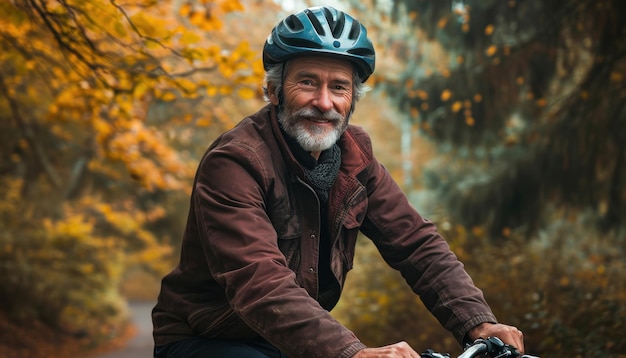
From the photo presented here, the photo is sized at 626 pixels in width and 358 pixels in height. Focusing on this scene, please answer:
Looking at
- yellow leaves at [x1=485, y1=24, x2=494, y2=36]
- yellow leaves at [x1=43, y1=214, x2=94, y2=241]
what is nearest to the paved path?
yellow leaves at [x1=43, y1=214, x2=94, y2=241]

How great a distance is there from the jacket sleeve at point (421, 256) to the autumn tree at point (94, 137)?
2462mm

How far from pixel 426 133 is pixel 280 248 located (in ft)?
23.6

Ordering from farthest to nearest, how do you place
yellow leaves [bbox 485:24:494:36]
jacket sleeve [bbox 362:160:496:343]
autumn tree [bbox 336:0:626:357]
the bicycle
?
1. yellow leaves [bbox 485:24:494:36]
2. autumn tree [bbox 336:0:626:357]
3. jacket sleeve [bbox 362:160:496:343]
4. the bicycle

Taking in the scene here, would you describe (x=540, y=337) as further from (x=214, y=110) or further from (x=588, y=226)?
(x=214, y=110)

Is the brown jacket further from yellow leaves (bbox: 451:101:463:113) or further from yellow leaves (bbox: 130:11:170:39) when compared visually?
yellow leaves (bbox: 451:101:463:113)

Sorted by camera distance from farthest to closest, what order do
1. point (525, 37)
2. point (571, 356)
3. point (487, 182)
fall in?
point (487, 182) → point (525, 37) → point (571, 356)

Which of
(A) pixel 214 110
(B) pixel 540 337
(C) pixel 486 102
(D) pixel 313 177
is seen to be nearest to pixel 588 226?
(C) pixel 486 102

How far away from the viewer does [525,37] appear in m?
8.43

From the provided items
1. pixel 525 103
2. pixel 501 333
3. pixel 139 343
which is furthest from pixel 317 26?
pixel 139 343

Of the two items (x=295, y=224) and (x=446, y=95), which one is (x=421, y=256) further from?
(x=446, y=95)

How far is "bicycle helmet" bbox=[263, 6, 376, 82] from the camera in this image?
280 cm

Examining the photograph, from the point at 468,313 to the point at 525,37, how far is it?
249 inches

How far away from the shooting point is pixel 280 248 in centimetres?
268

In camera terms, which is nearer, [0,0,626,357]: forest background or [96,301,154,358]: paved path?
[0,0,626,357]: forest background
